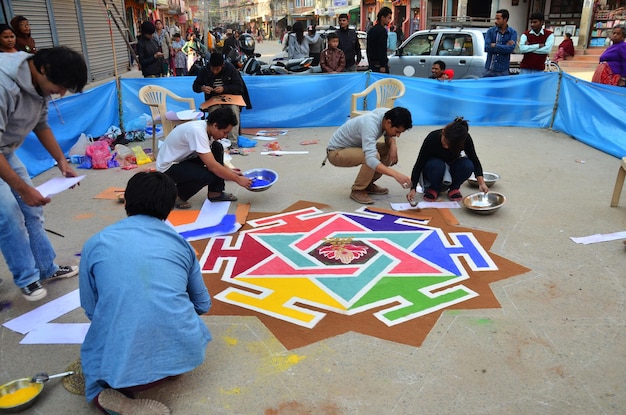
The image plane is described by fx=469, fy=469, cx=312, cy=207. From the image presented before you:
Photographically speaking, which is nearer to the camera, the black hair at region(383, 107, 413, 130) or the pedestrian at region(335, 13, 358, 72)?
the black hair at region(383, 107, 413, 130)

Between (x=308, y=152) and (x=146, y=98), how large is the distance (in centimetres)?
241

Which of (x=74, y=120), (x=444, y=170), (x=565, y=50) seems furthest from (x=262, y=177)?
(x=565, y=50)

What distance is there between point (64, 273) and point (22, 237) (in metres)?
0.47

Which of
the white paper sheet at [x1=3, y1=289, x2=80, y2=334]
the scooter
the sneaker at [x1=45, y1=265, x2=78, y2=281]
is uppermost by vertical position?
the scooter

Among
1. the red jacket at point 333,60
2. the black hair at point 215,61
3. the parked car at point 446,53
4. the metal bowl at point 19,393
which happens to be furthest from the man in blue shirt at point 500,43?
the metal bowl at point 19,393

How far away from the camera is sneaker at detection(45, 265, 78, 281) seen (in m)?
3.04

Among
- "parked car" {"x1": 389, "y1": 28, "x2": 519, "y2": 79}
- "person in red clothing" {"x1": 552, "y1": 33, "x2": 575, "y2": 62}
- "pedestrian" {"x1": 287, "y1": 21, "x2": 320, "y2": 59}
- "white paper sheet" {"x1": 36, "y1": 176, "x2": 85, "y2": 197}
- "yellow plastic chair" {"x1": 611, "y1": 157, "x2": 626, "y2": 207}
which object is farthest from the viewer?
"person in red clothing" {"x1": 552, "y1": 33, "x2": 575, "y2": 62}

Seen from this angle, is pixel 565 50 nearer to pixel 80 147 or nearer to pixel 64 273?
pixel 80 147

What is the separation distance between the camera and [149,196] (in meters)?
1.90

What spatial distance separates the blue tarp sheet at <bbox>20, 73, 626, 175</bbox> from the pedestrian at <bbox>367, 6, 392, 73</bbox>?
2.71ft

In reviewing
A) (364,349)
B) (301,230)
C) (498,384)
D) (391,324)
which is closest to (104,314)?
(364,349)

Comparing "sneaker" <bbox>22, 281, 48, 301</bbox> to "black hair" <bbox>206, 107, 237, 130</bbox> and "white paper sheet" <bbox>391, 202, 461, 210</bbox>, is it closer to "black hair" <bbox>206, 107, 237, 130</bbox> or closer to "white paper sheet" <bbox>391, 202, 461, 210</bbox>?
"black hair" <bbox>206, 107, 237, 130</bbox>

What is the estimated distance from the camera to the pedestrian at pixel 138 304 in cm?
179

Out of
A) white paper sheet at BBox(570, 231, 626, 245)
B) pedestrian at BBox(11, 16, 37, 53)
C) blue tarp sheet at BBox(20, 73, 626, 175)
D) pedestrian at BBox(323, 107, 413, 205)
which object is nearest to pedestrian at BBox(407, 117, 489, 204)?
pedestrian at BBox(323, 107, 413, 205)
